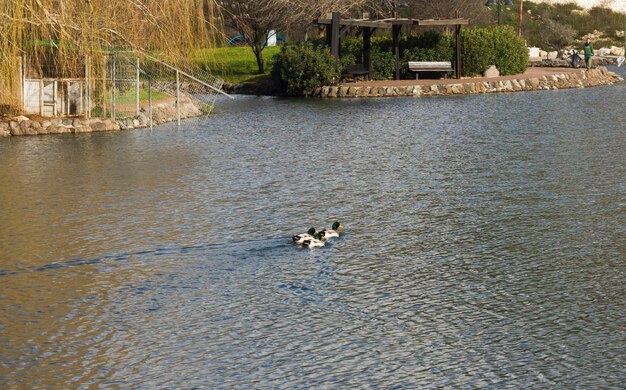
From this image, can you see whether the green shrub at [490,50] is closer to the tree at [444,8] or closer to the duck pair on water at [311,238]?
the tree at [444,8]

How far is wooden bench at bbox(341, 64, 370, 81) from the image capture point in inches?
1870

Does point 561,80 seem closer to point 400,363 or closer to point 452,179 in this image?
point 452,179

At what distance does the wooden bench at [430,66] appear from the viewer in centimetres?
4800

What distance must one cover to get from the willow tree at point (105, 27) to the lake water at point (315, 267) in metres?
2.37

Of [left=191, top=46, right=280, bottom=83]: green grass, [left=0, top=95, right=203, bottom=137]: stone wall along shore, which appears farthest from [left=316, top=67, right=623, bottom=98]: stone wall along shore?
[left=0, top=95, right=203, bottom=137]: stone wall along shore

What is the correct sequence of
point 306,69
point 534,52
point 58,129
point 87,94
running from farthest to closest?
1. point 534,52
2. point 306,69
3. point 87,94
4. point 58,129

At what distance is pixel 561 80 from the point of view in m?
48.6

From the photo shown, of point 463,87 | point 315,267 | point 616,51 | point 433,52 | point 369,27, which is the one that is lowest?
point 315,267

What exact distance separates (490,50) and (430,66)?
4.03 m

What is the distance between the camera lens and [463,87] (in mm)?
45531

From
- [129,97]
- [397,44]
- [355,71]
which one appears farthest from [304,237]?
[397,44]

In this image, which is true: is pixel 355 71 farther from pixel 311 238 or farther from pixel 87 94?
pixel 311 238

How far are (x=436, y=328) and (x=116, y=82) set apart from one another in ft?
75.4

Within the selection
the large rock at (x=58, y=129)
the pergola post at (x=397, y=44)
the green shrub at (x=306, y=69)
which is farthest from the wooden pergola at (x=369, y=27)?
the large rock at (x=58, y=129)
